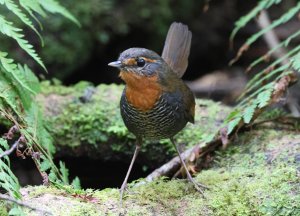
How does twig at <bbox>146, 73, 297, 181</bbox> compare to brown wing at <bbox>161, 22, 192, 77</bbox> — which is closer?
twig at <bbox>146, 73, 297, 181</bbox>

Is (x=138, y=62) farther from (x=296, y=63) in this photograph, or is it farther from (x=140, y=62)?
(x=296, y=63)

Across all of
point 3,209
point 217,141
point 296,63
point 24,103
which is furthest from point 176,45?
point 3,209

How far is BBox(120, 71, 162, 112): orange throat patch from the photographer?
343 cm

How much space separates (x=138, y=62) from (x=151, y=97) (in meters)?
0.24

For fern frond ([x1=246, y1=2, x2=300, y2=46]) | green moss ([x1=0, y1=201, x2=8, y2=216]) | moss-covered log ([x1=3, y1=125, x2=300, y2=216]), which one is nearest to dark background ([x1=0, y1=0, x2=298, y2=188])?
fern frond ([x1=246, y1=2, x2=300, y2=46])

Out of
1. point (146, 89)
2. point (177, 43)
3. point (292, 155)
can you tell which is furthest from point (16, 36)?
point (292, 155)

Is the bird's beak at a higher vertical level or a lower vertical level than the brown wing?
lower

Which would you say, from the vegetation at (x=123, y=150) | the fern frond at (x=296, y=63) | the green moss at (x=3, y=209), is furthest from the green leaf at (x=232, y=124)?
the green moss at (x=3, y=209)

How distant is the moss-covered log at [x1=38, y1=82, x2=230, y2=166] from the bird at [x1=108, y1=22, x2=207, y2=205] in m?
0.75

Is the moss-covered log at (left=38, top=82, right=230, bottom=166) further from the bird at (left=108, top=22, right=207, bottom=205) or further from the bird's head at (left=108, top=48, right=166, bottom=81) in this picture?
the bird's head at (left=108, top=48, right=166, bottom=81)

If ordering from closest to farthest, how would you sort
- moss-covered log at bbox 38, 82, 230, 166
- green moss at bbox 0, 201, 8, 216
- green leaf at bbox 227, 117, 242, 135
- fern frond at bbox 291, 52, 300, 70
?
green moss at bbox 0, 201, 8, 216 < fern frond at bbox 291, 52, 300, 70 < green leaf at bbox 227, 117, 242, 135 < moss-covered log at bbox 38, 82, 230, 166

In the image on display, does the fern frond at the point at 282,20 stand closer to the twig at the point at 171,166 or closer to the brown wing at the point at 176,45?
the brown wing at the point at 176,45

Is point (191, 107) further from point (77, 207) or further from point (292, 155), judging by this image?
point (77, 207)

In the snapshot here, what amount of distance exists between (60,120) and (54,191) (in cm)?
171
